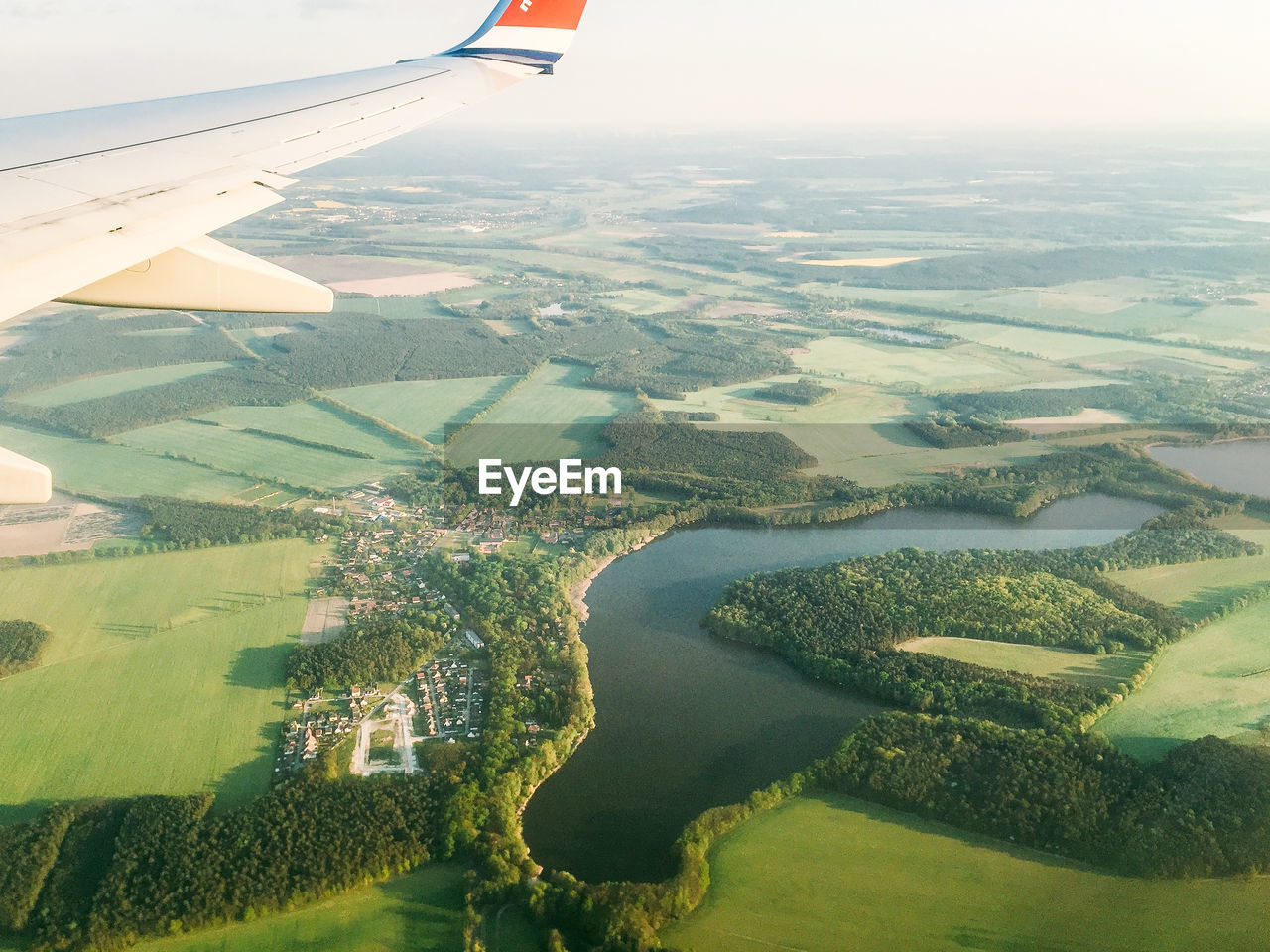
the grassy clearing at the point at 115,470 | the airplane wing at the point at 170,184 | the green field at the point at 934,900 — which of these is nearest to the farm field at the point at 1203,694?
the green field at the point at 934,900

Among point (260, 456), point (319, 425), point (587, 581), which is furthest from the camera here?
point (319, 425)

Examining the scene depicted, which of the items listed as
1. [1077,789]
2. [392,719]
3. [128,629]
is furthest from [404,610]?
[1077,789]

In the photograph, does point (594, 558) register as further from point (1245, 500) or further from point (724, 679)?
point (1245, 500)

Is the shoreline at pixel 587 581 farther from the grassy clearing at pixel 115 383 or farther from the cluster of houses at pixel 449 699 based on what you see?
the grassy clearing at pixel 115 383

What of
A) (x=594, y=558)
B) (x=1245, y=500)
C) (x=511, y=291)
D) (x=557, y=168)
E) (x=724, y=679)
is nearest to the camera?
(x=724, y=679)

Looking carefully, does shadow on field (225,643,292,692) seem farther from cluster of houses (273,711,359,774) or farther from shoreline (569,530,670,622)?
shoreline (569,530,670,622)

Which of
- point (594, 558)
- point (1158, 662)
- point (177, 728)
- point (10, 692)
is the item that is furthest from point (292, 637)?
point (1158, 662)

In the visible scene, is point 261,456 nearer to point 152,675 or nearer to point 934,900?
point 152,675

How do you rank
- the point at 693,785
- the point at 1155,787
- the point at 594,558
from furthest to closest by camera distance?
the point at 594,558
the point at 693,785
the point at 1155,787
